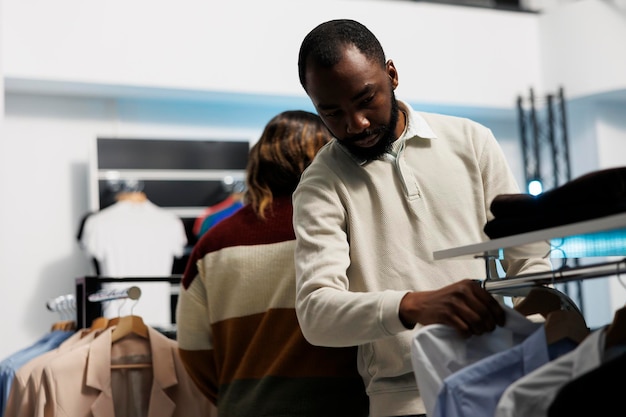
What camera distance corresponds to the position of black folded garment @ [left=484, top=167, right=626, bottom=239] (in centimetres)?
118

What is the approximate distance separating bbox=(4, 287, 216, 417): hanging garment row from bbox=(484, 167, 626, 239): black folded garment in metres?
1.49

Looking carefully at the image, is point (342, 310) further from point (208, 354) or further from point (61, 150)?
point (61, 150)

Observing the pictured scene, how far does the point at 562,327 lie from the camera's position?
138 cm


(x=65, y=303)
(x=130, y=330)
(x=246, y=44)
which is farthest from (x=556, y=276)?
(x=246, y=44)

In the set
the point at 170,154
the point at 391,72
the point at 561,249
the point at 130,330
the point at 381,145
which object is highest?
the point at 170,154

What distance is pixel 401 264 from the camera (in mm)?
1719

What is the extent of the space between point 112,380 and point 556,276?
1.61 m

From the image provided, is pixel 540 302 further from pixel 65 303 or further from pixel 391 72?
pixel 65 303

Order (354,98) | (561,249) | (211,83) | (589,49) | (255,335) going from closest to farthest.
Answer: (561,249) → (354,98) → (255,335) → (211,83) → (589,49)

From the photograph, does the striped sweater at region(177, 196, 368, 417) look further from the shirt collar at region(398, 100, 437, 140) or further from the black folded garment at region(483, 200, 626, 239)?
the black folded garment at region(483, 200, 626, 239)

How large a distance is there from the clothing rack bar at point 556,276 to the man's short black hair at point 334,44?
19.3 inches

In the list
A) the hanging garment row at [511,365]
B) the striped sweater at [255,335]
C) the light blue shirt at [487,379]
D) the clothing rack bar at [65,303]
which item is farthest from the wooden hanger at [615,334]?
the clothing rack bar at [65,303]

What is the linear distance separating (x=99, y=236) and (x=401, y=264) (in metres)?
4.71

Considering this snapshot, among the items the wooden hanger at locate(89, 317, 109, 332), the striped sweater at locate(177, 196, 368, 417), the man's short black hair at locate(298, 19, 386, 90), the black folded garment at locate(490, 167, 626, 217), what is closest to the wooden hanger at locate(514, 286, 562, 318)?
the black folded garment at locate(490, 167, 626, 217)
